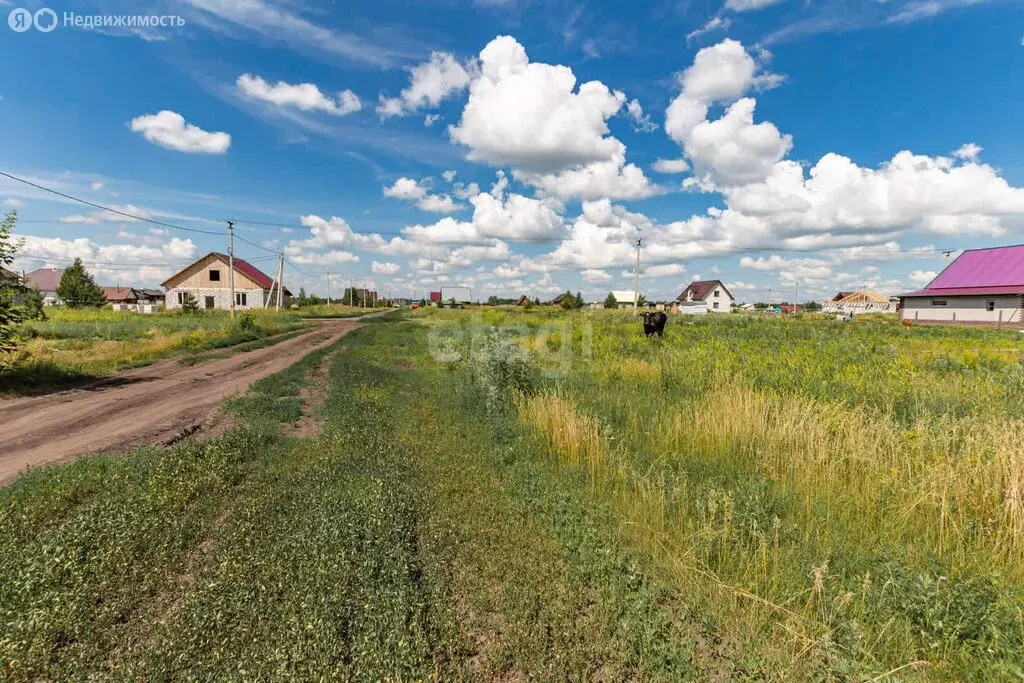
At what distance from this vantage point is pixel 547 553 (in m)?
4.16

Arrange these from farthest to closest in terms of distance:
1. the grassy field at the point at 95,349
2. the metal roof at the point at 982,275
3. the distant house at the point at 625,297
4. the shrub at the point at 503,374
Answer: the distant house at the point at 625,297
the metal roof at the point at 982,275
the grassy field at the point at 95,349
the shrub at the point at 503,374

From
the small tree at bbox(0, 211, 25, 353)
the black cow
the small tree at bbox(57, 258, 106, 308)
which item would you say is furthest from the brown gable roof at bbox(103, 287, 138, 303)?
the black cow

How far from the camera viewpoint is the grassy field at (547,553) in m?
2.83

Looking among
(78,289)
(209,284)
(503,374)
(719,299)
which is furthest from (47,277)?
A: (719,299)

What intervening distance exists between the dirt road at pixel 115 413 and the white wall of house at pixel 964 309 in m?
54.0

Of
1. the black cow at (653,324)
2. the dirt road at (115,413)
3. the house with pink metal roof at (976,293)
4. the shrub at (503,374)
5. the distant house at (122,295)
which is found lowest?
the dirt road at (115,413)

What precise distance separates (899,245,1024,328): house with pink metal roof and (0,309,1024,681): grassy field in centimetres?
4606

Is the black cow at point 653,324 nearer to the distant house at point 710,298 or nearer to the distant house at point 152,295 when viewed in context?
the distant house at point 710,298

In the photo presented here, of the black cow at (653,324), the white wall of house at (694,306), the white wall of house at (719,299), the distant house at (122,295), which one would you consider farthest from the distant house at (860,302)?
the distant house at (122,295)

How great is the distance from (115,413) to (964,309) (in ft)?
202

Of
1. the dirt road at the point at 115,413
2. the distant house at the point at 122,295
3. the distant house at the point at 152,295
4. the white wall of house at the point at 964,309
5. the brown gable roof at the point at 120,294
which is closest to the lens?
the dirt road at the point at 115,413

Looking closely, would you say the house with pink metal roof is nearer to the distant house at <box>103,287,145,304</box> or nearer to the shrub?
the shrub

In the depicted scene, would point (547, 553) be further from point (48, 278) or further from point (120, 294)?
point (120, 294)

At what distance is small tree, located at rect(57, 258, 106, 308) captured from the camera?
5028 centimetres
